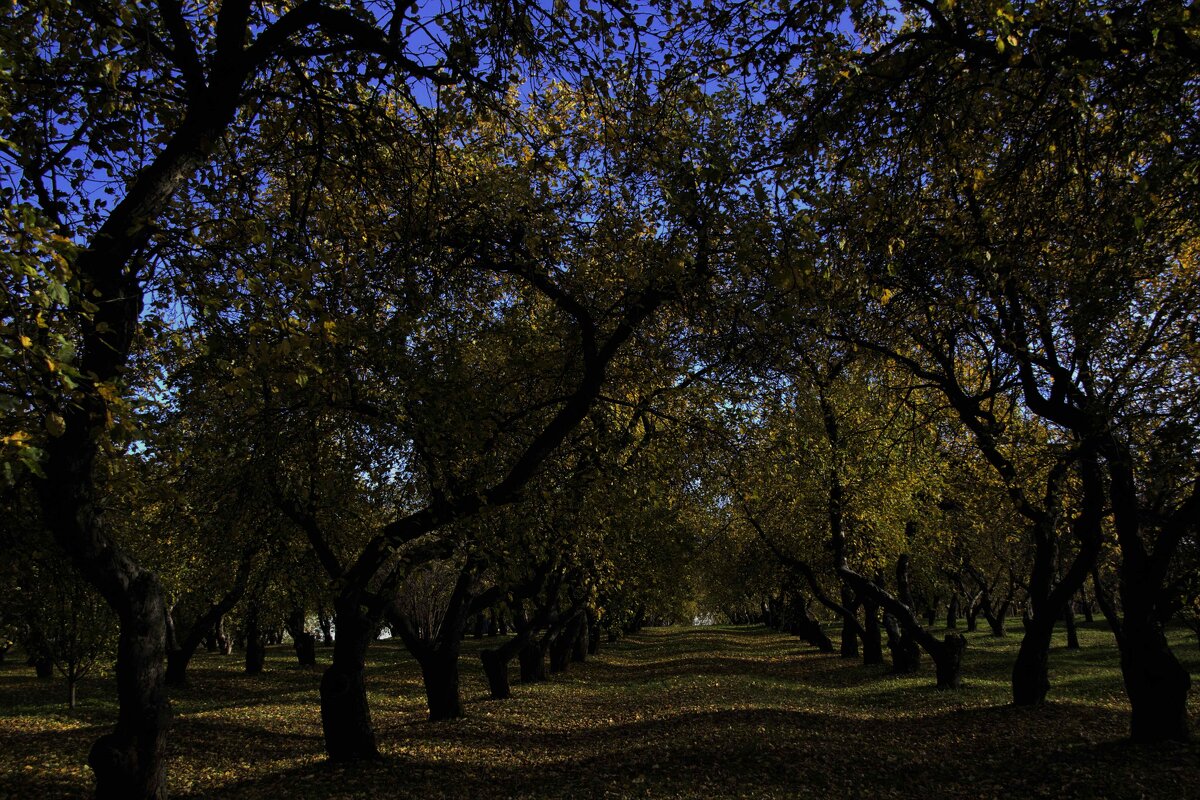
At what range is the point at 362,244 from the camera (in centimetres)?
927

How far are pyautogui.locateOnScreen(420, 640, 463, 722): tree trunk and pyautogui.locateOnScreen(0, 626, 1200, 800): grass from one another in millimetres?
429

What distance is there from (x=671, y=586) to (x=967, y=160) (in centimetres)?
2191

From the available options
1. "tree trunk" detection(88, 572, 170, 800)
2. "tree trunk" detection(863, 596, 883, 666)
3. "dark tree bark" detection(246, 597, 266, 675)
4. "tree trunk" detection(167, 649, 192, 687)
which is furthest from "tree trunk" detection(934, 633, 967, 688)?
"dark tree bark" detection(246, 597, 266, 675)

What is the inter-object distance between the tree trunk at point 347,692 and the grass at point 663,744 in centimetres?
39

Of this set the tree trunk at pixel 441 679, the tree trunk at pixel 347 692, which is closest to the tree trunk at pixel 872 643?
the tree trunk at pixel 441 679

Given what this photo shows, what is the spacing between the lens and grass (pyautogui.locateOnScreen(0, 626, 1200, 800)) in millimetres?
10031

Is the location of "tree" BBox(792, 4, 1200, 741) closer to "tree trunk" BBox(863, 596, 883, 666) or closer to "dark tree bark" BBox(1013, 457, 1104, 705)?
"dark tree bark" BBox(1013, 457, 1104, 705)

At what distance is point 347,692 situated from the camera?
11.4 metres

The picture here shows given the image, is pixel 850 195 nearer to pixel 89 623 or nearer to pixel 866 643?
pixel 89 623

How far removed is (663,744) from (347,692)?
17.9 ft

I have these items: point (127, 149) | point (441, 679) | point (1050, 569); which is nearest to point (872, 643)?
point (1050, 569)

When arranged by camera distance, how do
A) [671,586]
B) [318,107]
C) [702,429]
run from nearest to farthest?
[318,107], [702,429], [671,586]

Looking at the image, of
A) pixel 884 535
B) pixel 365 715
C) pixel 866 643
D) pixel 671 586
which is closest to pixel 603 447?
pixel 365 715

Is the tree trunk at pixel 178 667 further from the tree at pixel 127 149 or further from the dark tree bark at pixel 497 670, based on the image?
the tree at pixel 127 149
